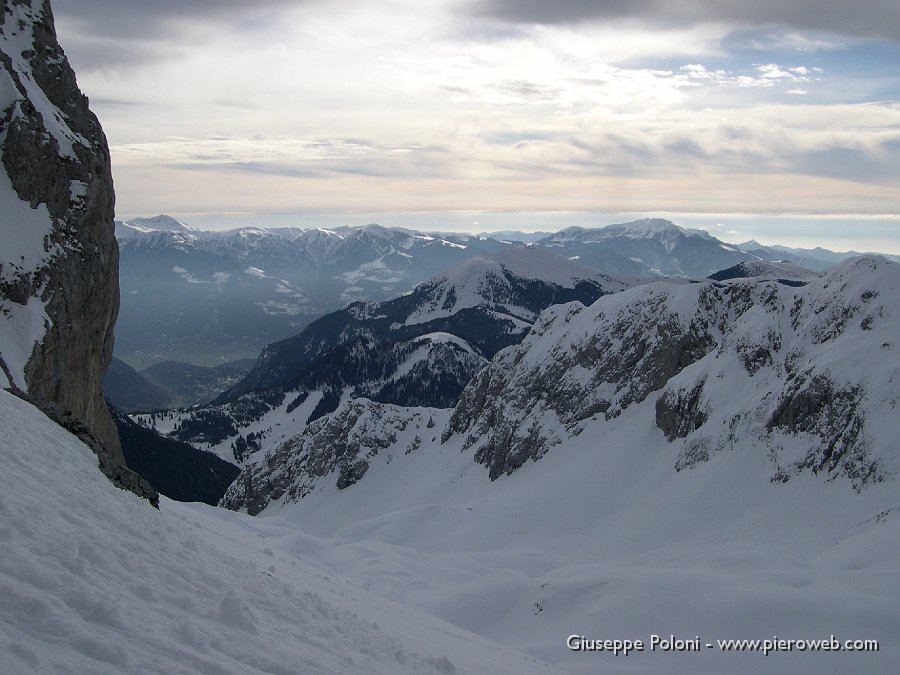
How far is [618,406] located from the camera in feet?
324

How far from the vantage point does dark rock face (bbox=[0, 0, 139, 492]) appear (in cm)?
4522

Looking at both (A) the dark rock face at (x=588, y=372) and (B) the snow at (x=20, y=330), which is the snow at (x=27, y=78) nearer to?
(B) the snow at (x=20, y=330)

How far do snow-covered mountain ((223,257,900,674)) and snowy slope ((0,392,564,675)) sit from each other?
22199 millimetres

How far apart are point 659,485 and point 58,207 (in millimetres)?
66295

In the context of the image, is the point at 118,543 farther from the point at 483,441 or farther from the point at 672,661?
the point at 483,441

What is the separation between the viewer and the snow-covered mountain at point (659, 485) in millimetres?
37812

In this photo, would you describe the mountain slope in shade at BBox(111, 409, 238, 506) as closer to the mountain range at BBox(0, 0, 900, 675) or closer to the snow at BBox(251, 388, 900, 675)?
the mountain range at BBox(0, 0, 900, 675)

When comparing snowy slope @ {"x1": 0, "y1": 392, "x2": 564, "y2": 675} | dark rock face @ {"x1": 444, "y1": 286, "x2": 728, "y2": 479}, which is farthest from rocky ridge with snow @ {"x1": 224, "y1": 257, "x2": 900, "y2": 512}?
snowy slope @ {"x1": 0, "y1": 392, "x2": 564, "y2": 675}

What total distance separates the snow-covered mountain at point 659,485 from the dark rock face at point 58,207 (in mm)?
28373

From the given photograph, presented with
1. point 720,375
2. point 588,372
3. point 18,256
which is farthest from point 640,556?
point 18,256

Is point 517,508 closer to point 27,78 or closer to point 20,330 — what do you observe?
point 20,330

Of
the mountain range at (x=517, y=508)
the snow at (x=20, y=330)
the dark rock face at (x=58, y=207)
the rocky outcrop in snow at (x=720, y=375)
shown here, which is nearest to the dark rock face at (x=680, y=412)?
the rocky outcrop in snow at (x=720, y=375)

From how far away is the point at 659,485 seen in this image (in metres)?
75.9

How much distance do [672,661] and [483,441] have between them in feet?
278
